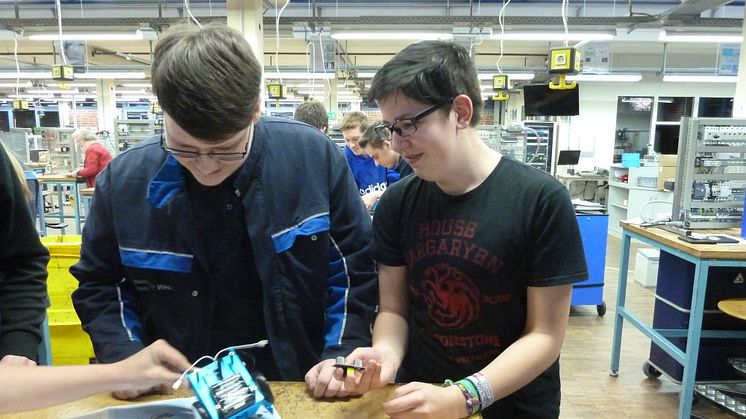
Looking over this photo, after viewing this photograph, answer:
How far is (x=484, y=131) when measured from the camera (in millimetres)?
5570

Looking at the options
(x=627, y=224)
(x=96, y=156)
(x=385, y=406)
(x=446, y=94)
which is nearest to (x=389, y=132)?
(x=446, y=94)

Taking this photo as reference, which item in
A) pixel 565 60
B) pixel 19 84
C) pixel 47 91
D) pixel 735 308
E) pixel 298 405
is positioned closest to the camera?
pixel 298 405

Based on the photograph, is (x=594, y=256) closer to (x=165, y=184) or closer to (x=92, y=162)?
(x=165, y=184)

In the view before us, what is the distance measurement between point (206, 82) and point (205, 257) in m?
0.37

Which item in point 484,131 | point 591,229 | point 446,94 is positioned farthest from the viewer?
point 484,131

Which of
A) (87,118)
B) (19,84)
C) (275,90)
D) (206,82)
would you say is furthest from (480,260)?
(87,118)

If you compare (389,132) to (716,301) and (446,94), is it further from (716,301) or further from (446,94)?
(716,301)

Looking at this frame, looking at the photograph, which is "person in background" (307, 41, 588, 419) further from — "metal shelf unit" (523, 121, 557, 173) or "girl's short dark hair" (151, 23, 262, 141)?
"metal shelf unit" (523, 121, 557, 173)

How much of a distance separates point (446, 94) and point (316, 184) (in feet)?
1.05

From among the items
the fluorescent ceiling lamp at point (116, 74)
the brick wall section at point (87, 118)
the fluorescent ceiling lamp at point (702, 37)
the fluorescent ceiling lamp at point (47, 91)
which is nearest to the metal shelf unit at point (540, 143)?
the fluorescent ceiling lamp at point (702, 37)

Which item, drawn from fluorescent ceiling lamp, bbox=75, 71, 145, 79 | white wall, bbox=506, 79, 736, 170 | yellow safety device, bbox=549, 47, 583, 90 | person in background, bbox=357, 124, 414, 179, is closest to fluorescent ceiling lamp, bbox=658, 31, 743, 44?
yellow safety device, bbox=549, 47, 583, 90

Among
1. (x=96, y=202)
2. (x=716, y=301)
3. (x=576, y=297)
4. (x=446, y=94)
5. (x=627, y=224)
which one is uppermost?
(x=446, y=94)

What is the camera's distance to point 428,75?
959mm

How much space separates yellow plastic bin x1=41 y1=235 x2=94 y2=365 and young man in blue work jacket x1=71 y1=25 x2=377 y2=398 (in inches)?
69.2
